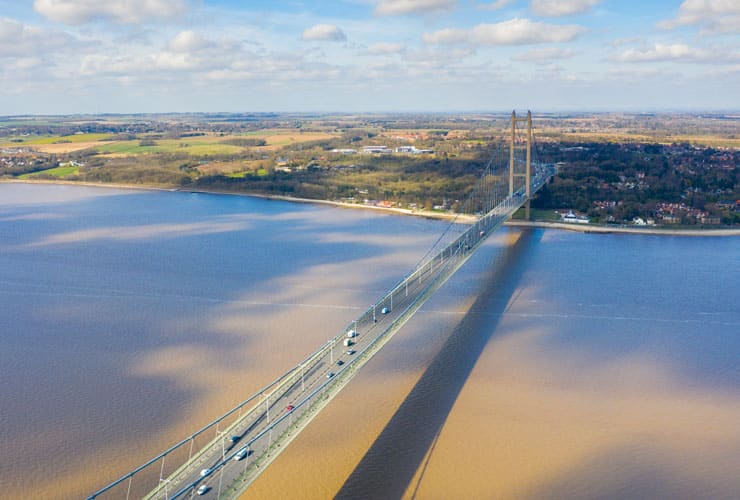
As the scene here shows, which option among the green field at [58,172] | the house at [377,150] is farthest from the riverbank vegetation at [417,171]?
the house at [377,150]

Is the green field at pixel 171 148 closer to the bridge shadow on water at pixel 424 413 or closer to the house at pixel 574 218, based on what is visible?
the house at pixel 574 218

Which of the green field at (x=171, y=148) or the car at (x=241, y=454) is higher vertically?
the green field at (x=171, y=148)

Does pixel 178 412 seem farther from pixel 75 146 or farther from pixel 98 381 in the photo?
pixel 75 146

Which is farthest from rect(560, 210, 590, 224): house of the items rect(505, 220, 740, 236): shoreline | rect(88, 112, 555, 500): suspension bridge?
rect(88, 112, 555, 500): suspension bridge

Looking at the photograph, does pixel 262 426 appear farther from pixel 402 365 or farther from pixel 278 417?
pixel 402 365

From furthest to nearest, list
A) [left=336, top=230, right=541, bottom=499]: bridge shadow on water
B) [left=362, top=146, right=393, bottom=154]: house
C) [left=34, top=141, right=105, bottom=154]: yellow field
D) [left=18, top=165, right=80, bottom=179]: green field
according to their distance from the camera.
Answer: [left=34, top=141, right=105, bottom=154]: yellow field
[left=362, top=146, right=393, bottom=154]: house
[left=18, top=165, right=80, bottom=179]: green field
[left=336, top=230, right=541, bottom=499]: bridge shadow on water

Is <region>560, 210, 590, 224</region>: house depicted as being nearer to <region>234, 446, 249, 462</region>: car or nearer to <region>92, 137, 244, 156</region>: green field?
<region>234, 446, 249, 462</region>: car
